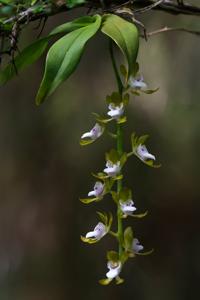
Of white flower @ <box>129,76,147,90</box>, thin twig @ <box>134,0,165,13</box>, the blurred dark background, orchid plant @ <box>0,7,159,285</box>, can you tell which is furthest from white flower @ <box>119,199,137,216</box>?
the blurred dark background

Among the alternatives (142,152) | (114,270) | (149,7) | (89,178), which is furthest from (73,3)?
(89,178)

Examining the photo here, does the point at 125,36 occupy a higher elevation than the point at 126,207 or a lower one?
higher

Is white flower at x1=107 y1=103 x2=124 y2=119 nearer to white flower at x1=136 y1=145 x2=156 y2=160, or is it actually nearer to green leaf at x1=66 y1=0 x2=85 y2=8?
white flower at x1=136 y1=145 x2=156 y2=160

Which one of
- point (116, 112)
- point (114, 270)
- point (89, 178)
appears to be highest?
point (116, 112)

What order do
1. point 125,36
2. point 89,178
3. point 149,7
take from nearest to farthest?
1. point 125,36
2. point 149,7
3. point 89,178

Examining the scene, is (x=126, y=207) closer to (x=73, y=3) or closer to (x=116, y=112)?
(x=116, y=112)

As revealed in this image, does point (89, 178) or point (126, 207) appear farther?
point (89, 178)
